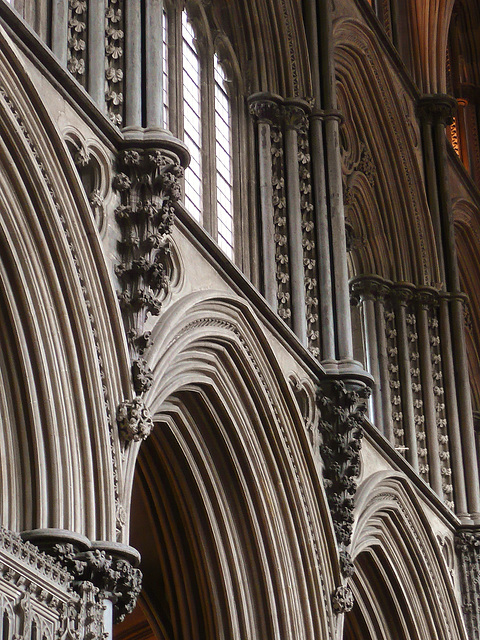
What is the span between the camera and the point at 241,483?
443 inches

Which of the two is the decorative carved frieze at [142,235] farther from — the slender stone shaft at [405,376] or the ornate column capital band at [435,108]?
the ornate column capital band at [435,108]

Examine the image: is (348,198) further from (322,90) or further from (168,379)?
(168,379)

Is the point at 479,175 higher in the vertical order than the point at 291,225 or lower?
higher

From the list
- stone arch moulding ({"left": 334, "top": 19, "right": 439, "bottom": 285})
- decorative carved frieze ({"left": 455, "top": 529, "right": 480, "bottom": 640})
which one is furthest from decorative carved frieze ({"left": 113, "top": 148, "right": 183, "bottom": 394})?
stone arch moulding ({"left": 334, "top": 19, "right": 439, "bottom": 285})

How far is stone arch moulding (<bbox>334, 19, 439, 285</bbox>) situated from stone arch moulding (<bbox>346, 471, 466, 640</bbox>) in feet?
12.3

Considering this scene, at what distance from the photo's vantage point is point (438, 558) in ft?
47.7

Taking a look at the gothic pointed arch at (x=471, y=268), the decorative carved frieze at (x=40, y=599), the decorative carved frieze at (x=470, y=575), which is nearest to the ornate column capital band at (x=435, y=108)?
the gothic pointed arch at (x=471, y=268)

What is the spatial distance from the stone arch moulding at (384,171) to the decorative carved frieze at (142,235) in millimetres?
7245

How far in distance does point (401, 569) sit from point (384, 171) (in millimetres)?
5377

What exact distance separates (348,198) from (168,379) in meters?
7.07

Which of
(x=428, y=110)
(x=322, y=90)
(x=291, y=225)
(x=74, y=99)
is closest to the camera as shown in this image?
(x=74, y=99)

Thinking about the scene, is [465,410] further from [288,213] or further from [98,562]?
[98,562]

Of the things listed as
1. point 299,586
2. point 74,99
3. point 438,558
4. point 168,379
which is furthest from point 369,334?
point 74,99

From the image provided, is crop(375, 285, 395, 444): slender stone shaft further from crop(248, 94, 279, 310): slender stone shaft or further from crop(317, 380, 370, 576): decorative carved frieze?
crop(248, 94, 279, 310): slender stone shaft
